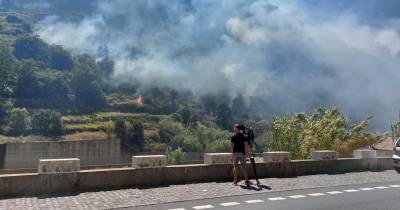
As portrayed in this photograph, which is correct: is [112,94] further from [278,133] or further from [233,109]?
[278,133]

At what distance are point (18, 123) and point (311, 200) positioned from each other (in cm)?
10990

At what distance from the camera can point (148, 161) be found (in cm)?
1367

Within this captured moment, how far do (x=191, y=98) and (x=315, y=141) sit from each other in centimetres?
15944

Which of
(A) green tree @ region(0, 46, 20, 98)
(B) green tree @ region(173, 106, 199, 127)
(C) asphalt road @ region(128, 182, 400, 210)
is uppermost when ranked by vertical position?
(A) green tree @ region(0, 46, 20, 98)

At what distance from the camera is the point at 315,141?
80.4ft

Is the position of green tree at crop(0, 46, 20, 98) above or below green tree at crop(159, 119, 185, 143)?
above

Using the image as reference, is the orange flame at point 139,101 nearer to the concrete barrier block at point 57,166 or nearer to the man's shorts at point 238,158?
the man's shorts at point 238,158

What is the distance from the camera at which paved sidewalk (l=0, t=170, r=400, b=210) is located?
1067cm

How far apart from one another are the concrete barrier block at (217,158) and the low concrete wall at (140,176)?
0.14 metres

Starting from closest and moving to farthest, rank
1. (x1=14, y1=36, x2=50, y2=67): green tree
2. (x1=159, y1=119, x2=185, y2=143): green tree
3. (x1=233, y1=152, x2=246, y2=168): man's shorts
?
(x1=233, y1=152, x2=246, y2=168): man's shorts, (x1=159, y1=119, x2=185, y2=143): green tree, (x1=14, y1=36, x2=50, y2=67): green tree

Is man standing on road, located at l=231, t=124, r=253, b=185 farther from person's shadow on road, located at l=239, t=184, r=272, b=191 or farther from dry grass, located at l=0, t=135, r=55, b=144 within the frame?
dry grass, located at l=0, t=135, r=55, b=144

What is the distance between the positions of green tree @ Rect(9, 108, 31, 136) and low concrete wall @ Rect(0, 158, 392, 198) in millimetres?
104490

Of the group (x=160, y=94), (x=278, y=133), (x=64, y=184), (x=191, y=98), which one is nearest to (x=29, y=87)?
(x=160, y=94)


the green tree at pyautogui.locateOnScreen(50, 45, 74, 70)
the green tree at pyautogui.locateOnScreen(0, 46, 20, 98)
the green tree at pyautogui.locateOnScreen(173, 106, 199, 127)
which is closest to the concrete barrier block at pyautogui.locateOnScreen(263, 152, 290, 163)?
the green tree at pyautogui.locateOnScreen(173, 106, 199, 127)
